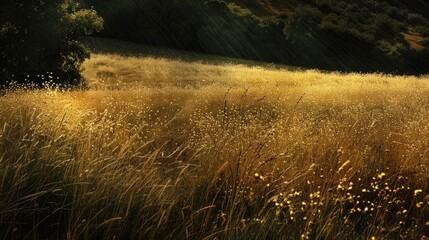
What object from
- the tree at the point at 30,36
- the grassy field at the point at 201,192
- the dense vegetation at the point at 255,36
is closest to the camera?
the grassy field at the point at 201,192

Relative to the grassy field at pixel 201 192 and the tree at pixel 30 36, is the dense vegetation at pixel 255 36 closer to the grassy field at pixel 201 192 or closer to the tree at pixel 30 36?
the tree at pixel 30 36

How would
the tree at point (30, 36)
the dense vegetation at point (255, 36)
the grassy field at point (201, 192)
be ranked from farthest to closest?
1. the dense vegetation at point (255, 36)
2. the tree at point (30, 36)
3. the grassy field at point (201, 192)

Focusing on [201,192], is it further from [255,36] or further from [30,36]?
[255,36]

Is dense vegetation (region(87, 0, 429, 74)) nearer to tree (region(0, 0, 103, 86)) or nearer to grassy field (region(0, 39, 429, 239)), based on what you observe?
tree (region(0, 0, 103, 86))

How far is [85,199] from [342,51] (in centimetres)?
3752

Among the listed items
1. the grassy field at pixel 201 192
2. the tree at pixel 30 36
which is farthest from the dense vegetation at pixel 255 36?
the grassy field at pixel 201 192

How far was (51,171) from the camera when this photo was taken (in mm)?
3541

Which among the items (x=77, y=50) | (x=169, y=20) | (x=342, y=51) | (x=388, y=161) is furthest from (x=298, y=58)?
(x=388, y=161)

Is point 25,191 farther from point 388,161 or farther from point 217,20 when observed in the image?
point 217,20

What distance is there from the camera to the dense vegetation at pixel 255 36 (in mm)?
36531

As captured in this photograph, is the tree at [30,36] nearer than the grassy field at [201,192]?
No

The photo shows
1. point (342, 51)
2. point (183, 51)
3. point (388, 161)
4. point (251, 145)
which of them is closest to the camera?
point (251, 145)

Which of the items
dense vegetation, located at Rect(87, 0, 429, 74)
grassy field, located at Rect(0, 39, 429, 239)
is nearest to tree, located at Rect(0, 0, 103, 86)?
grassy field, located at Rect(0, 39, 429, 239)

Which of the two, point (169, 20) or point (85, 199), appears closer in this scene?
point (85, 199)
